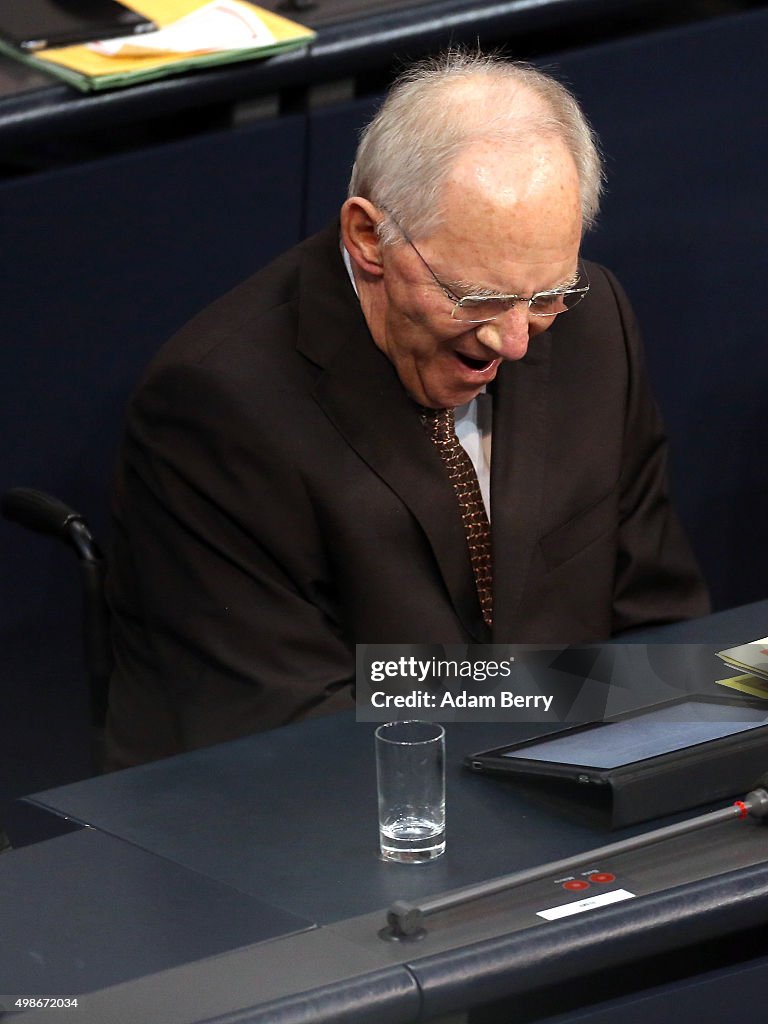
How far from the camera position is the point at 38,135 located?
269 centimetres

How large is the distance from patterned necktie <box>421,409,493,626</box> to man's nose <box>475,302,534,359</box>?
0.59 feet

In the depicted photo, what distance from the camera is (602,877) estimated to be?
1665 mm

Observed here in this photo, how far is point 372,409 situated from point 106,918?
937 mm

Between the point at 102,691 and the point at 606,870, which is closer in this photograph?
the point at 606,870

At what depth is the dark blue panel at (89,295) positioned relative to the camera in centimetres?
283

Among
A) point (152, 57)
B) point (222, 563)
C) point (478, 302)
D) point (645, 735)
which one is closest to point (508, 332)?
point (478, 302)

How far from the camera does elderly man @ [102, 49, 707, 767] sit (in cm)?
227

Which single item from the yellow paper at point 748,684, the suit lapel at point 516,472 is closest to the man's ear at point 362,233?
Result: the suit lapel at point 516,472

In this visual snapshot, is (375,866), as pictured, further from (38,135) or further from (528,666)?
(38,135)

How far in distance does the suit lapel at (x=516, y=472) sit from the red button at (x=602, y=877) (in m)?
0.79

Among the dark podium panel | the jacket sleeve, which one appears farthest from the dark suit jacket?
the dark podium panel

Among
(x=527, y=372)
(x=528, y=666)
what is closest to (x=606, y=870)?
(x=528, y=666)

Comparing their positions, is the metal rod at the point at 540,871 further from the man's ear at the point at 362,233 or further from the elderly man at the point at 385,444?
the man's ear at the point at 362,233

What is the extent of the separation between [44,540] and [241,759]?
1123 millimetres
